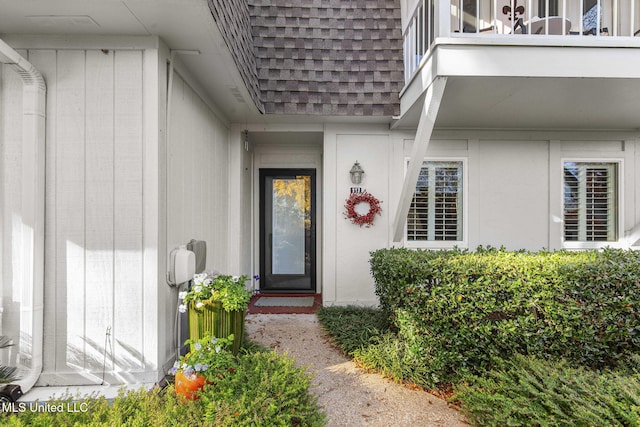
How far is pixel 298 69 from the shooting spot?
394 centimetres

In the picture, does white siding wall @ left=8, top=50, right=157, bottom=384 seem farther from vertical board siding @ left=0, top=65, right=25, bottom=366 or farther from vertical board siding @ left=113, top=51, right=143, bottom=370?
vertical board siding @ left=0, top=65, right=25, bottom=366

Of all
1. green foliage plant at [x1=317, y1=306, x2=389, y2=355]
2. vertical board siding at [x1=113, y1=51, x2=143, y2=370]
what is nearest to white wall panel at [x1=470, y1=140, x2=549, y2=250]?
green foliage plant at [x1=317, y1=306, x2=389, y2=355]

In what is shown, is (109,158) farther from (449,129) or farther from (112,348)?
(449,129)

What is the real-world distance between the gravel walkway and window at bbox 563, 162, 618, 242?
11.4 feet

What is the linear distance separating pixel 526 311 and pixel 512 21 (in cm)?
248

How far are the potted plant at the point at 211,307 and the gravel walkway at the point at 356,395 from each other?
50 centimetres

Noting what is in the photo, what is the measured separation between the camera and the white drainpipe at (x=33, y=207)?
223 centimetres

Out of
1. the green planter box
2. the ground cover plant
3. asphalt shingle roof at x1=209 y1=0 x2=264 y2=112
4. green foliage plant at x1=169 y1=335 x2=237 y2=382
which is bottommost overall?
the ground cover plant

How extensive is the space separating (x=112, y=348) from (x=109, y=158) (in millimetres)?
1341

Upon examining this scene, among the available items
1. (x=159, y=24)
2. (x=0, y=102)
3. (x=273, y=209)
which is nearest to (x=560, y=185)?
(x=273, y=209)

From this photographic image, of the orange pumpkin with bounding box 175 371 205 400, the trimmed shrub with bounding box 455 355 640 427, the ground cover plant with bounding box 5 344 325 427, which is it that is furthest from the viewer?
the orange pumpkin with bounding box 175 371 205 400

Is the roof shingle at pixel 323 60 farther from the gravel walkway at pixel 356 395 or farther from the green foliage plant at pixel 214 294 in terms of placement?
the gravel walkway at pixel 356 395

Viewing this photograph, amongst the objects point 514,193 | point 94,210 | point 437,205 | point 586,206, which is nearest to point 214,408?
point 94,210

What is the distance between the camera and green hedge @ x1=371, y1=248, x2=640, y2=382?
8.05 ft
